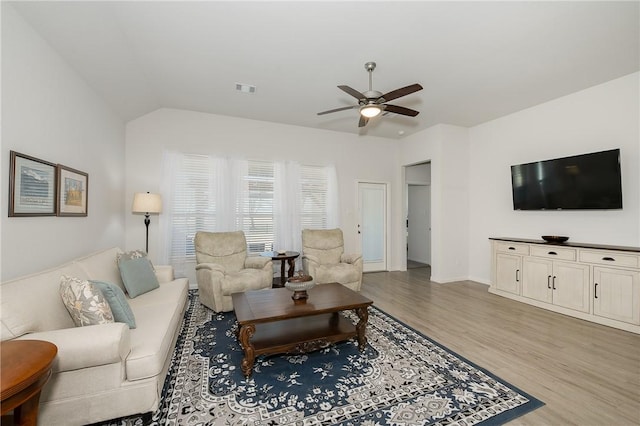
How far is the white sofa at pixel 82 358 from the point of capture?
1484mm

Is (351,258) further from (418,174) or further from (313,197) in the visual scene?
(418,174)

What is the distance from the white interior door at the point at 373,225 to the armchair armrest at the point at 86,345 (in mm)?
4734

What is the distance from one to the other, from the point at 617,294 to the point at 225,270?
4.79 meters

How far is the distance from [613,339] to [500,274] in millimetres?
1575

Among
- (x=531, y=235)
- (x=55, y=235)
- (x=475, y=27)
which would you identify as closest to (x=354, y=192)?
(x=531, y=235)

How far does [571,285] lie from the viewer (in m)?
3.46

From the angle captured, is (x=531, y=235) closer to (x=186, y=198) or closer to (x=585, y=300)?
(x=585, y=300)

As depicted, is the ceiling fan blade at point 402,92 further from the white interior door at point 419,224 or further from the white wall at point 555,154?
the white interior door at point 419,224

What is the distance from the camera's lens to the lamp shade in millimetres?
3873

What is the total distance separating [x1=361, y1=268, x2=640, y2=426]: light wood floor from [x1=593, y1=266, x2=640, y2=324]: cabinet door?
7.9 inches

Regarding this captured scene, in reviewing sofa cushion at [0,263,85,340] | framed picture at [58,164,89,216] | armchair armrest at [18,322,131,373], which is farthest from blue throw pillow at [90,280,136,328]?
framed picture at [58,164,89,216]

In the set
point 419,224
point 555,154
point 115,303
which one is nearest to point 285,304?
point 115,303

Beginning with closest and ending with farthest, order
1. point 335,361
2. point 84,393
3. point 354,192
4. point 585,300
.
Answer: point 84,393 → point 335,361 → point 585,300 → point 354,192

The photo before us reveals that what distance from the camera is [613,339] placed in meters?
2.79
